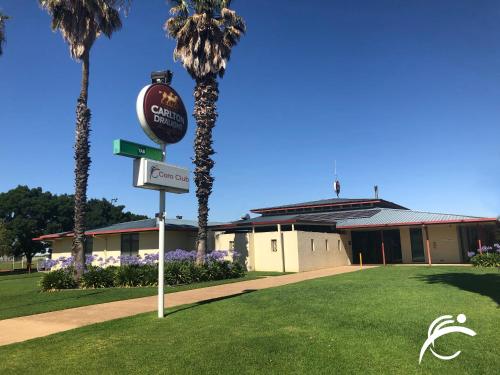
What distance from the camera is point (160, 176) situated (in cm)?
1022

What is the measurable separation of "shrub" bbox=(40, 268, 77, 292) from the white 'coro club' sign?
10.1 metres

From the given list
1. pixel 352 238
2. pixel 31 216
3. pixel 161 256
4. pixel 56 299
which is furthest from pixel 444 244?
pixel 31 216

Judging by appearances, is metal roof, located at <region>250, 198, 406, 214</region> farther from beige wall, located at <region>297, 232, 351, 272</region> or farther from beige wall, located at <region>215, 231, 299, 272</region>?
beige wall, located at <region>215, 231, 299, 272</region>

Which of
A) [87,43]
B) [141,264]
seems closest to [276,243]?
[141,264]

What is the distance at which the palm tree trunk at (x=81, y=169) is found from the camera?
18.7 metres

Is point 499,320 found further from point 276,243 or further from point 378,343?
point 276,243

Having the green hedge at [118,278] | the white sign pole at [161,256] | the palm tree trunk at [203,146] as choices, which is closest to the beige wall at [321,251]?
the palm tree trunk at [203,146]


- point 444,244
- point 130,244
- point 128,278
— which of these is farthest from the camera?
point 130,244

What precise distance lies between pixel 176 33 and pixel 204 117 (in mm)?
5073

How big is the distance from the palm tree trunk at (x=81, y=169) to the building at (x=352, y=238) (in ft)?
34.9

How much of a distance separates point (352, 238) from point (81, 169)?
820 inches

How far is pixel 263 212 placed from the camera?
38.3 m

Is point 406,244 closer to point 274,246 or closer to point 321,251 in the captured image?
point 321,251
